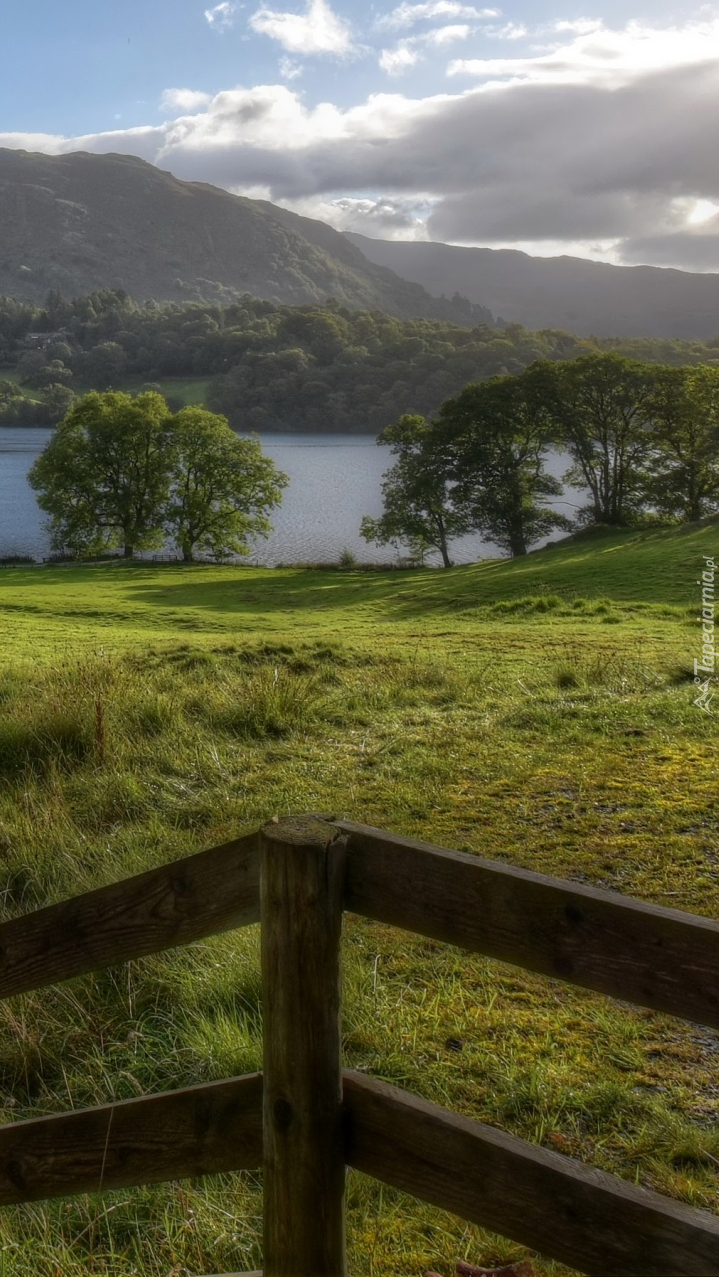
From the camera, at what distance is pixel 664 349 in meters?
117

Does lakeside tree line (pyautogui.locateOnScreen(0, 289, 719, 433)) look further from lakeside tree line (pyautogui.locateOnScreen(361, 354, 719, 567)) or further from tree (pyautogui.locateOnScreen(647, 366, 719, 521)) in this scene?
tree (pyautogui.locateOnScreen(647, 366, 719, 521))

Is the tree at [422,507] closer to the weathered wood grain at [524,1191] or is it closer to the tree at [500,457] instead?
the tree at [500,457]

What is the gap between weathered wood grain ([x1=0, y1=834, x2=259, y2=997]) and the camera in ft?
7.00

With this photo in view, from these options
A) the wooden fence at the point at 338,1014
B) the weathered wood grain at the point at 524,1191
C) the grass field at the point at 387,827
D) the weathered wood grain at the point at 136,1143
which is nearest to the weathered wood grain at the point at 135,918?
the wooden fence at the point at 338,1014

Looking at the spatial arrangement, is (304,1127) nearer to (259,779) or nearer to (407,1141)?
(407,1141)

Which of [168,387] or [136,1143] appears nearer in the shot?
[136,1143]

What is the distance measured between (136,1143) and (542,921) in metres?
1.30

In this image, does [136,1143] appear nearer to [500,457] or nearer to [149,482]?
[500,457]

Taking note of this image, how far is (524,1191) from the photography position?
6.29 feet

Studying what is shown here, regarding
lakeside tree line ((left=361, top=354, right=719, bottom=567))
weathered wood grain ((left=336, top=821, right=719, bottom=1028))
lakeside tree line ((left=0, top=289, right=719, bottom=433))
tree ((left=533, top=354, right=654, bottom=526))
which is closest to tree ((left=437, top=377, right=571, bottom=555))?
lakeside tree line ((left=361, top=354, right=719, bottom=567))

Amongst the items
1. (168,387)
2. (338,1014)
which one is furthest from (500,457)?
(168,387)

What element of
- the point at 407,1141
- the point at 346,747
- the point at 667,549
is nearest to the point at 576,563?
the point at 667,549

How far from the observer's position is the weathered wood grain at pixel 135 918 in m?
2.13

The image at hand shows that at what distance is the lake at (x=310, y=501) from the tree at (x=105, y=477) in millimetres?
5276
